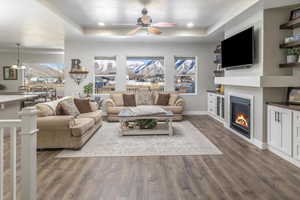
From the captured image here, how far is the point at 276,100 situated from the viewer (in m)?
4.30

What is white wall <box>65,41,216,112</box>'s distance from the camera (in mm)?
8195

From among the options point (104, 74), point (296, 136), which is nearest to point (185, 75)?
point (104, 74)

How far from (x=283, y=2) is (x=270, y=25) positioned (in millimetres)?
467

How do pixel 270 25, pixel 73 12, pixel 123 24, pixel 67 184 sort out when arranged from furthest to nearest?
pixel 123 24 → pixel 73 12 → pixel 270 25 → pixel 67 184

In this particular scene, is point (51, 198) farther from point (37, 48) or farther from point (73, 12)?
point (37, 48)

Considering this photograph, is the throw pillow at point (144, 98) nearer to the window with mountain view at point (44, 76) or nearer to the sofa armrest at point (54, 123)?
the sofa armrest at point (54, 123)

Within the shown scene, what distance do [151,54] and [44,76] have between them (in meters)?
6.83

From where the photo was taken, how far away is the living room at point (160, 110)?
9.04ft

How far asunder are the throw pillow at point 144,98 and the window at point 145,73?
83cm

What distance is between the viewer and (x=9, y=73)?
1148 centimetres

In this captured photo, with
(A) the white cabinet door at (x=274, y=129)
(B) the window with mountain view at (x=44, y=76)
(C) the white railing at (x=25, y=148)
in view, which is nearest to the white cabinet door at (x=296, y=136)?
(A) the white cabinet door at (x=274, y=129)

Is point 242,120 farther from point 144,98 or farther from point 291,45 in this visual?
point 144,98

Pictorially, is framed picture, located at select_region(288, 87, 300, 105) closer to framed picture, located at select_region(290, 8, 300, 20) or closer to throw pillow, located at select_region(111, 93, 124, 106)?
framed picture, located at select_region(290, 8, 300, 20)

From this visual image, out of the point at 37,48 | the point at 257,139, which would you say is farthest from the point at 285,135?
the point at 37,48
